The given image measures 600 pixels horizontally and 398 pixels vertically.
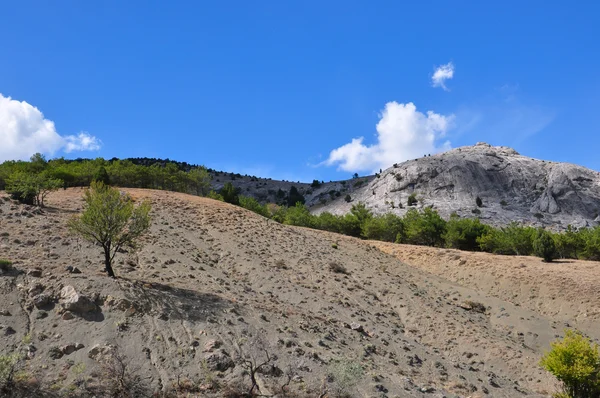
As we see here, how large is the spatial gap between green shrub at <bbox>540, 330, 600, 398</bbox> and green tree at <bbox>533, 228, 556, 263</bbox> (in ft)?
74.6

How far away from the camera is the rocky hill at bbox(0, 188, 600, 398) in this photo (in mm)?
14570

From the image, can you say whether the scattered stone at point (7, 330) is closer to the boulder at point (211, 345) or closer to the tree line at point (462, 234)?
the boulder at point (211, 345)

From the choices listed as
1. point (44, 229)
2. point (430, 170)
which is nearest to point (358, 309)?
point (44, 229)

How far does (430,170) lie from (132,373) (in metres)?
88.5

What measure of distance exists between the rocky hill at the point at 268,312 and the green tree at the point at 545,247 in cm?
281

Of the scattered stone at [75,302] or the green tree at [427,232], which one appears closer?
the scattered stone at [75,302]

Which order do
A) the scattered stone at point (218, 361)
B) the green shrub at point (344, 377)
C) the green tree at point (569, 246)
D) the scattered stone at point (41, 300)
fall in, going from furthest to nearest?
the green tree at point (569, 246)
the scattered stone at point (41, 300)
the scattered stone at point (218, 361)
the green shrub at point (344, 377)

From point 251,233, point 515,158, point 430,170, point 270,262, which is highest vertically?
point 515,158

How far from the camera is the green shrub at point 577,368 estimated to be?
53.0ft

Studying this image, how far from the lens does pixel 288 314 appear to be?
68.4 ft

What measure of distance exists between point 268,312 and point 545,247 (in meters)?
28.9

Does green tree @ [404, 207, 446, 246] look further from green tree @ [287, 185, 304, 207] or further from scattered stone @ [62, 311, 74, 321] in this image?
green tree @ [287, 185, 304, 207]

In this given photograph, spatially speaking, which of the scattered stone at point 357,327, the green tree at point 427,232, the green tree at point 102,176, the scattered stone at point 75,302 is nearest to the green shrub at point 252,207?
the green tree at point 102,176

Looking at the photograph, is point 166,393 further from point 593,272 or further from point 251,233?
point 593,272
